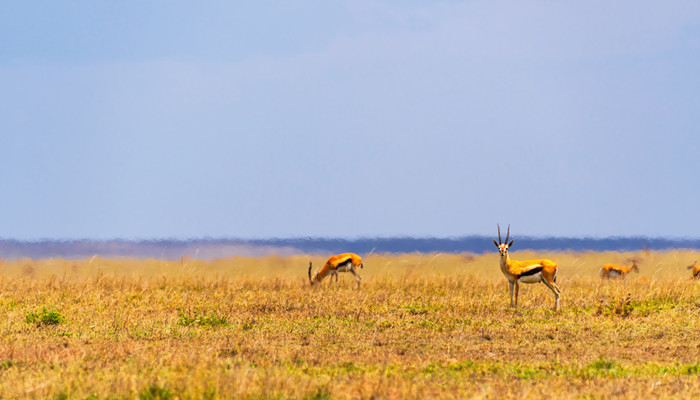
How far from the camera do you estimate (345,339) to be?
41.9 feet

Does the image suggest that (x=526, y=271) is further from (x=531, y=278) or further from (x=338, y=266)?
(x=338, y=266)

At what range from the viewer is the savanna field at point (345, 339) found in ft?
28.5

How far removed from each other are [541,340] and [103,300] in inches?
386

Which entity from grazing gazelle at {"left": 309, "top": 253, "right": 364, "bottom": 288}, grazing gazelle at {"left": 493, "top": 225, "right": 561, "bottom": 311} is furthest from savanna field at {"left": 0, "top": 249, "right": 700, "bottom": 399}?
grazing gazelle at {"left": 309, "top": 253, "right": 364, "bottom": 288}

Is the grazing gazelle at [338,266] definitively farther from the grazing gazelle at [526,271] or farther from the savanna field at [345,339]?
the grazing gazelle at [526,271]

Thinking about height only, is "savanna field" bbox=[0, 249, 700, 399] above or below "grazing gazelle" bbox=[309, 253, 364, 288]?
below

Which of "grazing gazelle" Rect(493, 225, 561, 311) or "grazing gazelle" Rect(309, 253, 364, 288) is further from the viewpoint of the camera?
"grazing gazelle" Rect(309, 253, 364, 288)

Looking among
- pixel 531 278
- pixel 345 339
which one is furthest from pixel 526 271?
pixel 345 339

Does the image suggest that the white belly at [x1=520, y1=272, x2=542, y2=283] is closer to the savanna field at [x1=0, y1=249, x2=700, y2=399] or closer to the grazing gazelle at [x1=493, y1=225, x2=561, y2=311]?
the grazing gazelle at [x1=493, y1=225, x2=561, y2=311]

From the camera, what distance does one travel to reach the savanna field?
8.69 meters

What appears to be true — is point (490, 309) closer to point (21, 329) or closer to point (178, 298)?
point (178, 298)

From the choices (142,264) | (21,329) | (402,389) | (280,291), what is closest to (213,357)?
(402,389)

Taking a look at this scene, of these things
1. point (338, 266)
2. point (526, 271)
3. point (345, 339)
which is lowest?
point (345, 339)

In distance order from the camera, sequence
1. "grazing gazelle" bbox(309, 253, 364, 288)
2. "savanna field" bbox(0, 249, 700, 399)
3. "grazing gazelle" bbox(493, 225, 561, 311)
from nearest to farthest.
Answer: "savanna field" bbox(0, 249, 700, 399) < "grazing gazelle" bbox(493, 225, 561, 311) < "grazing gazelle" bbox(309, 253, 364, 288)
